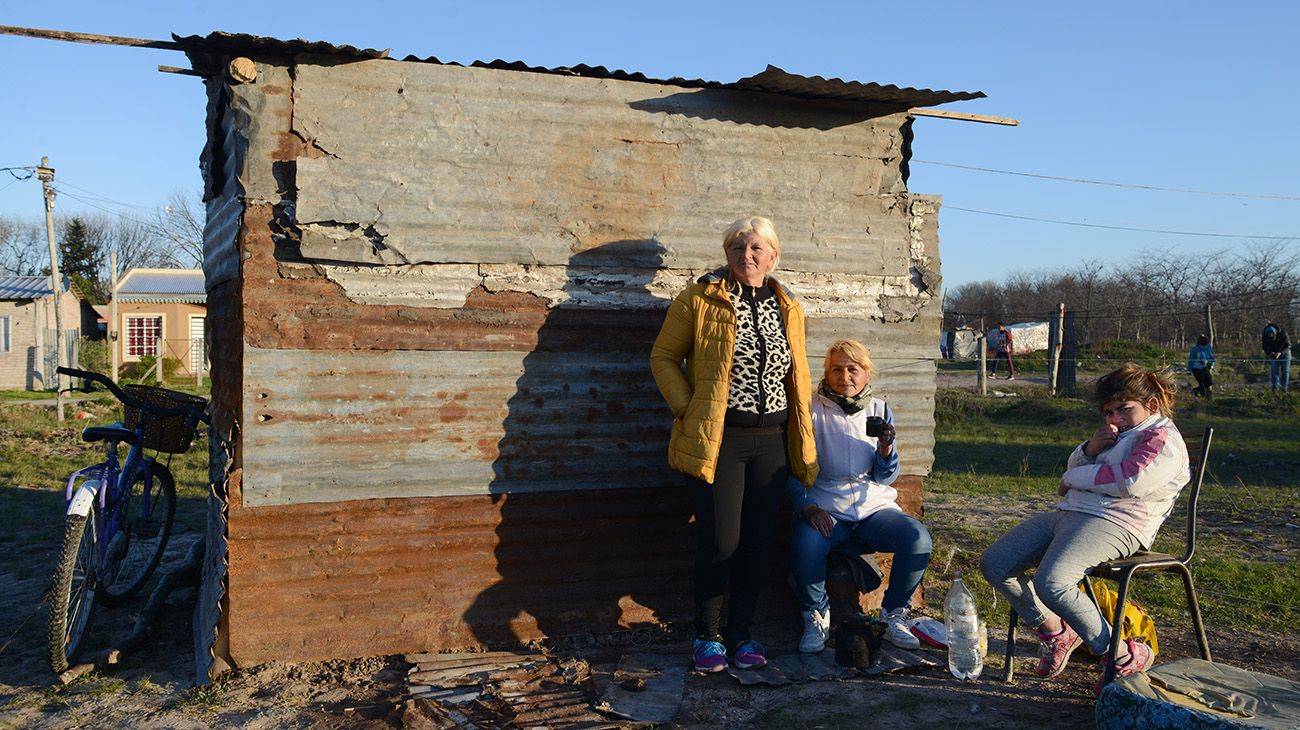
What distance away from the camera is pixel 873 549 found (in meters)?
4.54

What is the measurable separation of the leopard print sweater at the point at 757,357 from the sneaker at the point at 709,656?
1064 millimetres

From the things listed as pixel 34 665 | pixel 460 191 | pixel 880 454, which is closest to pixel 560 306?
pixel 460 191

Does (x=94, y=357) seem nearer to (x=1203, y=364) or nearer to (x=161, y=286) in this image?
(x=161, y=286)

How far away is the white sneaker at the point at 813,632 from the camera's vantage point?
4.54 m

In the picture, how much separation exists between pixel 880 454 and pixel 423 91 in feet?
8.83

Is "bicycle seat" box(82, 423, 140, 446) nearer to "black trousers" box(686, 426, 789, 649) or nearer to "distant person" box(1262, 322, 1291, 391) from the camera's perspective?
"black trousers" box(686, 426, 789, 649)

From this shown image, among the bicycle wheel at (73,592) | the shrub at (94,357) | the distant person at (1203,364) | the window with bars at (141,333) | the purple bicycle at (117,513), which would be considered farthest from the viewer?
the window with bars at (141,333)

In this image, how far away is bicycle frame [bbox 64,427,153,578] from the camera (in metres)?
4.45

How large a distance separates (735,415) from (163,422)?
306cm

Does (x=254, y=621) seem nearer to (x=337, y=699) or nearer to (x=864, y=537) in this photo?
(x=337, y=699)

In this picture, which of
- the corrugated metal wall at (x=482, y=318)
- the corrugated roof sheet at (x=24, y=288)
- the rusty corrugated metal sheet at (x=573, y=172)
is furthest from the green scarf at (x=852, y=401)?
the corrugated roof sheet at (x=24, y=288)

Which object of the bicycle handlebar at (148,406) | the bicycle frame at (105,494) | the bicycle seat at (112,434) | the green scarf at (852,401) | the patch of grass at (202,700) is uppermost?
the green scarf at (852,401)

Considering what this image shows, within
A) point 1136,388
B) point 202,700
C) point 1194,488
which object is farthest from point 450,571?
point 1194,488

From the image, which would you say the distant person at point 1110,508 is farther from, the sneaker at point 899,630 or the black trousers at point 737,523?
the black trousers at point 737,523
